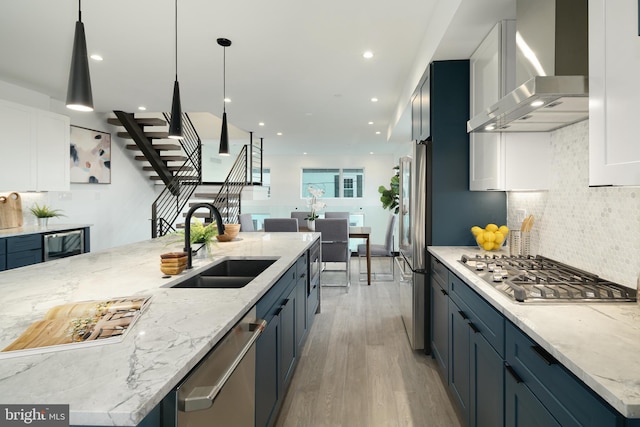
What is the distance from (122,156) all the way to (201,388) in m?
6.64

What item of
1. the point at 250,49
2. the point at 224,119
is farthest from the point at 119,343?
the point at 250,49

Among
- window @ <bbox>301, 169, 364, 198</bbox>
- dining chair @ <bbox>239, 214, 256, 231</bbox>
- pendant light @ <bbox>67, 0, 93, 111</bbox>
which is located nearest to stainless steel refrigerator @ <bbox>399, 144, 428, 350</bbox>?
pendant light @ <bbox>67, 0, 93, 111</bbox>

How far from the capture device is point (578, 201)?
1955 millimetres

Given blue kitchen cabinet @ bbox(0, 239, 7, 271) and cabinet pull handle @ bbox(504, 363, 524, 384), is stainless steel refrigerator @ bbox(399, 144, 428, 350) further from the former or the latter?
blue kitchen cabinet @ bbox(0, 239, 7, 271)

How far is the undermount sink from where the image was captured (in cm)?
198

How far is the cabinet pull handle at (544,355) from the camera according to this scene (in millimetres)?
1036

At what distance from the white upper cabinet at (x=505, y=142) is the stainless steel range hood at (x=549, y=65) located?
0.29 m

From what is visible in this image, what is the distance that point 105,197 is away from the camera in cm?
605

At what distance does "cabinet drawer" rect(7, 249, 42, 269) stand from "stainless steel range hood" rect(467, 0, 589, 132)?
4648 millimetres

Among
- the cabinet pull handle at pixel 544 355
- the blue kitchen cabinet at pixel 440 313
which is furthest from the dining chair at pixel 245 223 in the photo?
the cabinet pull handle at pixel 544 355

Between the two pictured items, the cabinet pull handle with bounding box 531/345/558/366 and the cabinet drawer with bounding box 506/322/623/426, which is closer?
the cabinet drawer with bounding box 506/322/623/426

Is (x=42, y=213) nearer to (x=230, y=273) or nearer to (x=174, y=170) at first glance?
(x=174, y=170)

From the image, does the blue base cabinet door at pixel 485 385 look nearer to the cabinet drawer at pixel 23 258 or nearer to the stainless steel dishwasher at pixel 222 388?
the stainless steel dishwasher at pixel 222 388

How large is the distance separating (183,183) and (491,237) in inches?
245
